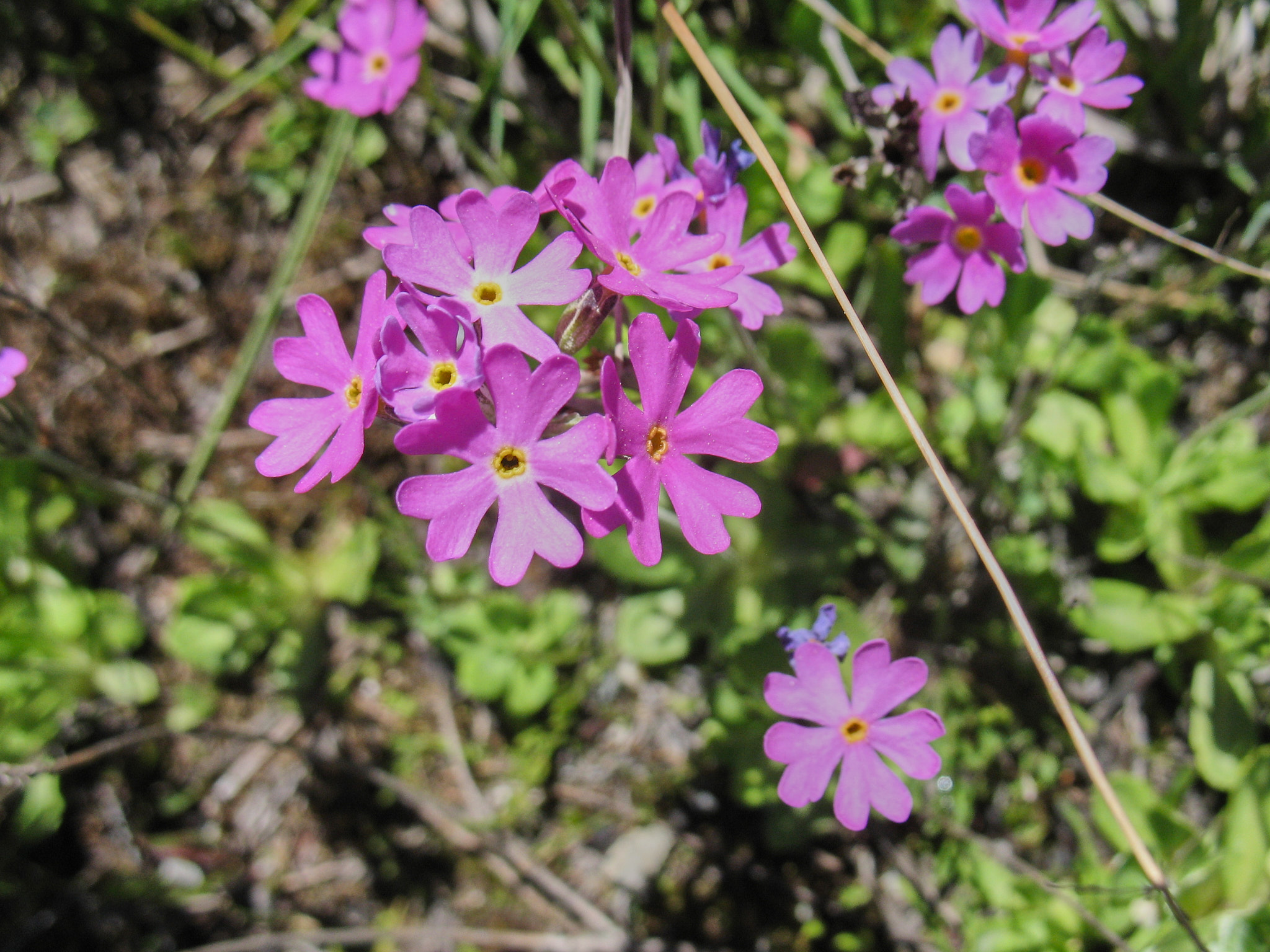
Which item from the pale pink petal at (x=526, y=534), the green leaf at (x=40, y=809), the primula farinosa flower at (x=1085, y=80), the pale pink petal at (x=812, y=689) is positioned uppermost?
the primula farinosa flower at (x=1085, y=80)

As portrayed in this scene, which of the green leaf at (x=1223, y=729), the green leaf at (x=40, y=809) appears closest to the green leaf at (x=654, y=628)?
the green leaf at (x=1223, y=729)

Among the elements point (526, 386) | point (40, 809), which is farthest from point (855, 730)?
point (40, 809)

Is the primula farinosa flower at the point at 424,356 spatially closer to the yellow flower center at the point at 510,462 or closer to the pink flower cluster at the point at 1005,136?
the yellow flower center at the point at 510,462

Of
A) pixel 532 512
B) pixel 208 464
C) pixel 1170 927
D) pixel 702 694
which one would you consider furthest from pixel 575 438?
pixel 208 464

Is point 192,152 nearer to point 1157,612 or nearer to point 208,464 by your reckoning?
point 208,464

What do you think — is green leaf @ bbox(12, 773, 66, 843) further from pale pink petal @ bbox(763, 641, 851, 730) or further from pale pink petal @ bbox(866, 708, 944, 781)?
pale pink petal @ bbox(866, 708, 944, 781)

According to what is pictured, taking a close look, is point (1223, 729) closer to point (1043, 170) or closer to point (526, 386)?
point (1043, 170)
